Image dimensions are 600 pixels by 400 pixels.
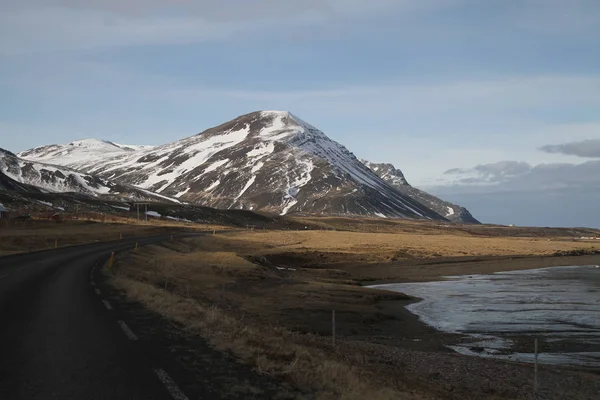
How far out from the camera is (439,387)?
1516cm

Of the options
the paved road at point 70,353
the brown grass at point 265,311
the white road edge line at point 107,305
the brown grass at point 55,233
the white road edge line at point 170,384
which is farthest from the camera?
the brown grass at point 55,233

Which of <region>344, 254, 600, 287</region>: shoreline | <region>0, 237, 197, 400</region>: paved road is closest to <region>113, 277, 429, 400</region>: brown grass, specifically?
<region>0, 237, 197, 400</region>: paved road

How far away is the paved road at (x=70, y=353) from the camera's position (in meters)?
10.4

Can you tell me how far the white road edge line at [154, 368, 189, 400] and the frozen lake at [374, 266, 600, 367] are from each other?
47.1ft

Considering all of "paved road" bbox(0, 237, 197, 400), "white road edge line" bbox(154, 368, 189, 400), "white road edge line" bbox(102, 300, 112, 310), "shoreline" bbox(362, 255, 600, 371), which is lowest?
"shoreline" bbox(362, 255, 600, 371)

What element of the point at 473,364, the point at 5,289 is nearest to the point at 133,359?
the point at 473,364

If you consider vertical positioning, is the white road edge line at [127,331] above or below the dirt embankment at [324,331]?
above

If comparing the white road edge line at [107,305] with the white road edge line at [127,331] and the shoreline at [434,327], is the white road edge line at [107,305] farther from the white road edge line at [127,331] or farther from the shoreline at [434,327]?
the shoreline at [434,327]

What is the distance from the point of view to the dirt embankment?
1302cm

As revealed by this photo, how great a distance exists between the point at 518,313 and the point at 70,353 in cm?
2668

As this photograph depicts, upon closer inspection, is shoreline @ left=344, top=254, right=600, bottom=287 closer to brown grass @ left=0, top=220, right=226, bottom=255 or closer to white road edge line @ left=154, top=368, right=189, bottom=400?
brown grass @ left=0, top=220, right=226, bottom=255

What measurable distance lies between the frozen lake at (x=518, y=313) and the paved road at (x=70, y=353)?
13.6 metres

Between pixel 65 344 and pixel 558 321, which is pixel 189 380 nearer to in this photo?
pixel 65 344

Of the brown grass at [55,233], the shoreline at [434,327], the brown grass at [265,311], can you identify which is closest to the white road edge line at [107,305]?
the brown grass at [265,311]
